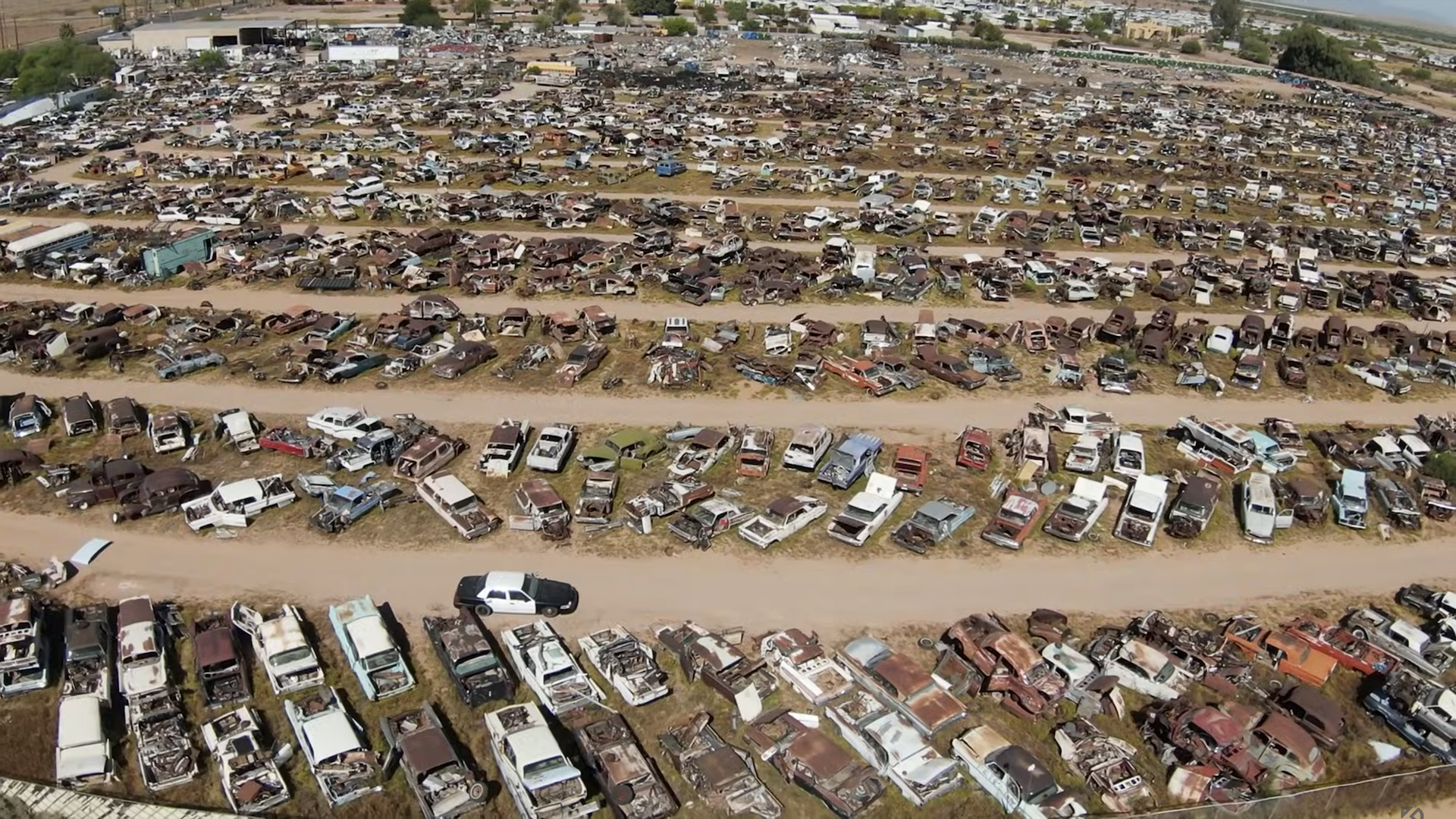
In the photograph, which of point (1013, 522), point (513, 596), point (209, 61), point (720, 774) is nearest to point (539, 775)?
point (720, 774)

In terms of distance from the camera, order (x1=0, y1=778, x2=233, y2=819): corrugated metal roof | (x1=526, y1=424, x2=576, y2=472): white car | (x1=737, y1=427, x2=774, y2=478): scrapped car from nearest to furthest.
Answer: (x1=0, y1=778, x2=233, y2=819): corrugated metal roof, (x1=526, y1=424, x2=576, y2=472): white car, (x1=737, y1=427, x2=774, y2=478): scrapped car

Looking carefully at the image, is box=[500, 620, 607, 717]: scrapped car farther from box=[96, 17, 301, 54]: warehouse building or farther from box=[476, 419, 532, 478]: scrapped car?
box=[96, 17, 301, 54]: warehouse building

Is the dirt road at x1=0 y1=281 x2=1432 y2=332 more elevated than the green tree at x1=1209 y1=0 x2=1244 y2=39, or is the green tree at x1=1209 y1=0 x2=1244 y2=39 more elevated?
the green tree at x1=1209 y1=0 x2=1244 y2=39

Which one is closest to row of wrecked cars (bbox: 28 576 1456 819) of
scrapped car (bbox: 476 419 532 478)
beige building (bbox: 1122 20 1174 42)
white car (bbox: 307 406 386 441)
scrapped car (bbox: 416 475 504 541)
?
scrapped car (bbox: 416 475 504 541)

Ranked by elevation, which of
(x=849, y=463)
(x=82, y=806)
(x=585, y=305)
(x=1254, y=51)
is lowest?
(x=82, y=806)

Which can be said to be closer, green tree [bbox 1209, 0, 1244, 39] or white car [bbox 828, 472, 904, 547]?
white car [bbox 828, 472, 904, 547]

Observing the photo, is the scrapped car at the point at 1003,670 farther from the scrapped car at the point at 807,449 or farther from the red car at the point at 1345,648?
the scrapped car at the point at 807,449

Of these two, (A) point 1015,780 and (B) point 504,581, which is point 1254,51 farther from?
(B) point 504,581

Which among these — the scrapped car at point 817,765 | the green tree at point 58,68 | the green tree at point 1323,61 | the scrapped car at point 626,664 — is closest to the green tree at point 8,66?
the green tree at point 58,68
